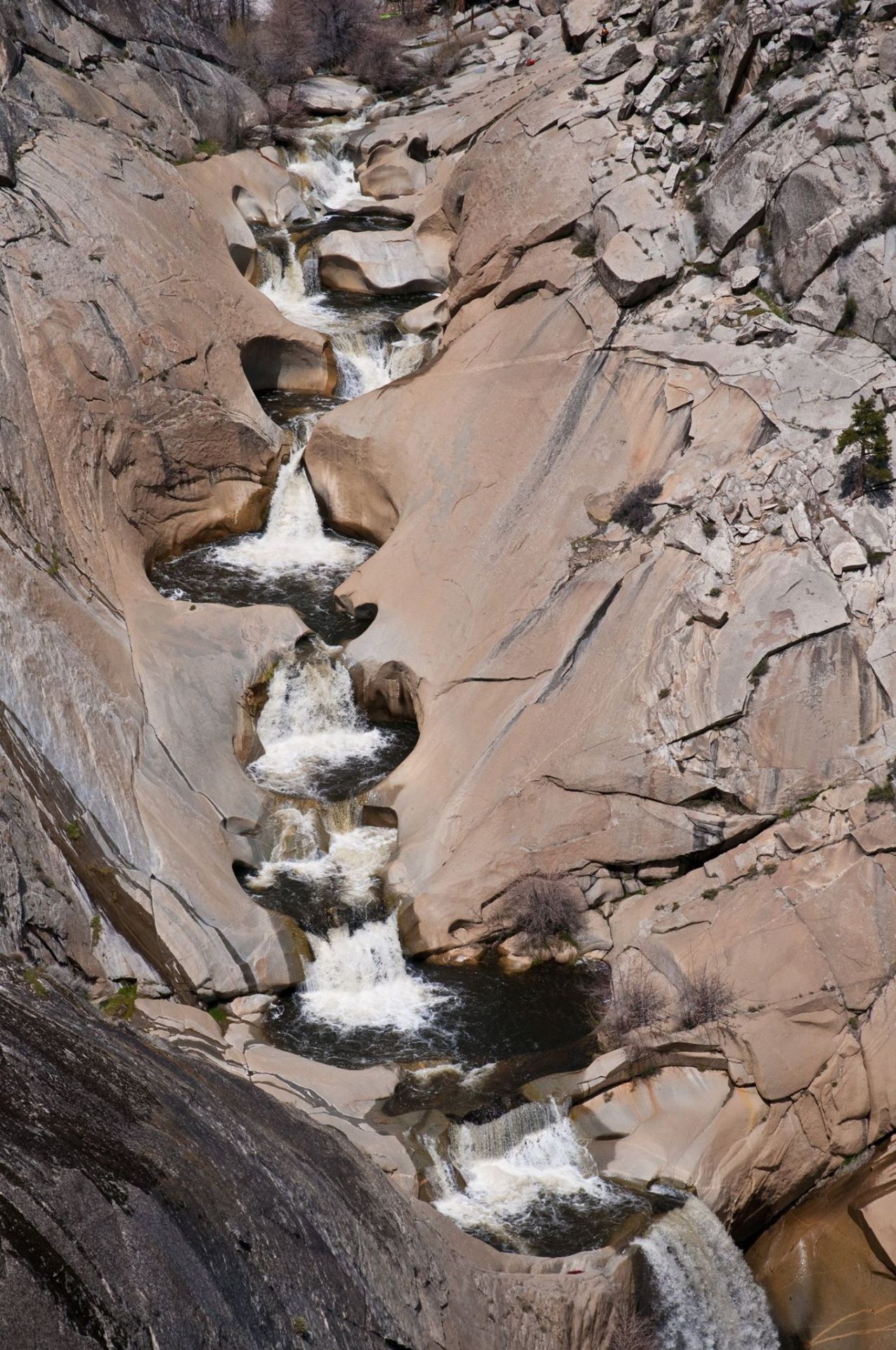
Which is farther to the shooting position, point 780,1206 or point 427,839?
point 427,839

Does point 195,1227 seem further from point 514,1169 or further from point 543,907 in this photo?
point 543,907

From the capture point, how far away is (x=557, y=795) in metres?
17.4

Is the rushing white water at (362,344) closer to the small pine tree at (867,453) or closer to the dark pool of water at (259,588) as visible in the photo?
the dark pool of water at (259,588)

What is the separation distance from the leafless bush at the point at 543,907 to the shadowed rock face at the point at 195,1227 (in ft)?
19.6

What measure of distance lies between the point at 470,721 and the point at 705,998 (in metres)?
5.55

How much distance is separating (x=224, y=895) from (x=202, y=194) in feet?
54.9

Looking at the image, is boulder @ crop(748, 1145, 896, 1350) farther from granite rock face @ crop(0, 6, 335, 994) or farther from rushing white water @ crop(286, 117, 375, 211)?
rushing white water @ crop(286, 117, 375, 211)

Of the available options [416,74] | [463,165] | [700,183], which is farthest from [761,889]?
[416,74]

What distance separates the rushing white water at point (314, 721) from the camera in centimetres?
1947

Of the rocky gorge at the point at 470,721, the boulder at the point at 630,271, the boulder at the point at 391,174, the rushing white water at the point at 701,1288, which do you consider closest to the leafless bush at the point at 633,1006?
the rocky gorge at the point at 470,721

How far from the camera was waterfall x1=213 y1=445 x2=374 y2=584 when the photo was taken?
900 inches

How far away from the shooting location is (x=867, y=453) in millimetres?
16984

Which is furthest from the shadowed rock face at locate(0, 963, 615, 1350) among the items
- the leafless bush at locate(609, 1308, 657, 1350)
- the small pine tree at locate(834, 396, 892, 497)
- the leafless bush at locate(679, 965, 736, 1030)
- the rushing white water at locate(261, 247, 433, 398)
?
the rushing white water at locate(261, 247, 433, 398)

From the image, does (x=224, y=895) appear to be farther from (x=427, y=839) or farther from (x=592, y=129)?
(x=592, y=129)
